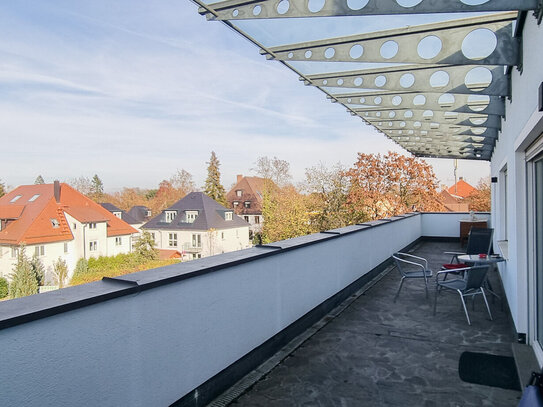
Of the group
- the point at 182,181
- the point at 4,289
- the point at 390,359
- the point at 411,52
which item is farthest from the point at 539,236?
the point at 182,181

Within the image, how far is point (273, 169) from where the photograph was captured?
39812 mm

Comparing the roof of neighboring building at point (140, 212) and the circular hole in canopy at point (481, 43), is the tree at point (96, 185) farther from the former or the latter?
the circular hole in canopy at point (481, 43)

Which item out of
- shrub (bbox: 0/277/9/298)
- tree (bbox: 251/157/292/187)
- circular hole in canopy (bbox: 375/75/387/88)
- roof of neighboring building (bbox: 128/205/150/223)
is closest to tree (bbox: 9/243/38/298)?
shrub (bbox: 0/277/9/298)

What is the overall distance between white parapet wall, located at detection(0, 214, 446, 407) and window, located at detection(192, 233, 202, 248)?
42201mm

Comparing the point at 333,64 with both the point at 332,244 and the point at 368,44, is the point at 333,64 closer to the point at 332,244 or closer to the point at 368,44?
the point at 368,44

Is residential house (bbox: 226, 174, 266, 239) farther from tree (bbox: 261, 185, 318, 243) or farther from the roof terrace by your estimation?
the roof terrace

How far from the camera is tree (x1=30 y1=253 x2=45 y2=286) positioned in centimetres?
3572

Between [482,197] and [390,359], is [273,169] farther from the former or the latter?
[390,359]

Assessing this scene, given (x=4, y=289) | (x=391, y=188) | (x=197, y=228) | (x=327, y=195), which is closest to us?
(x=391, y=188)

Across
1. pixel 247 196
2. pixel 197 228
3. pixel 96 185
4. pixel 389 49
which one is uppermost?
pixel 96 185

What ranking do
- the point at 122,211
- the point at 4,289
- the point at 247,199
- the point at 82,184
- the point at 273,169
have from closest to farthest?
1. the point at 4,289
2. the point at 273,169
3. the point at 122,211
4. the point at 247,199
5. the point at 82,184

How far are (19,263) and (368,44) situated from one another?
3969 cm

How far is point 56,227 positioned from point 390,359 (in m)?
46.1

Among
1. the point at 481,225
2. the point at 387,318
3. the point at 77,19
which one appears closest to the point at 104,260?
the point at 77,19
